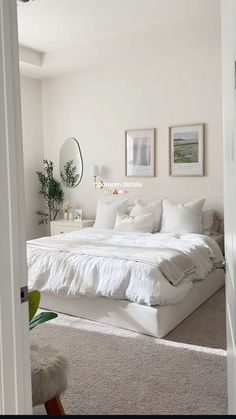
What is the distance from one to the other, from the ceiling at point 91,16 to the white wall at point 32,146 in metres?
1.17

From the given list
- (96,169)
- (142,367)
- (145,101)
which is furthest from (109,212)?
Answer: (142,367)

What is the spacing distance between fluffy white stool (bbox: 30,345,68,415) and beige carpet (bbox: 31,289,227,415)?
0.31 m

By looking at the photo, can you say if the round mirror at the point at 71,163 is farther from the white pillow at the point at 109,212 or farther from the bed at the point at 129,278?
the bed at the point at 129,278

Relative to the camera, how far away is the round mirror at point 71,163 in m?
6.15

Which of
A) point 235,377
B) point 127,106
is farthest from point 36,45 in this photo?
point 235,377

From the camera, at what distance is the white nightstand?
571 cm

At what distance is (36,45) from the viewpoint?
5.29 m

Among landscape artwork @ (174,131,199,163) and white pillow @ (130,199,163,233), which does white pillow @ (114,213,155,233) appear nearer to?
white pillow @ (130,199,163,233)

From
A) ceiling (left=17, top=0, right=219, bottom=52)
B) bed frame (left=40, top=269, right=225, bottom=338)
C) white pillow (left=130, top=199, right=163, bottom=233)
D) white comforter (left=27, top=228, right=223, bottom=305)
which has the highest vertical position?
ceiling (left=17, top=0, right=219, bottom=52)

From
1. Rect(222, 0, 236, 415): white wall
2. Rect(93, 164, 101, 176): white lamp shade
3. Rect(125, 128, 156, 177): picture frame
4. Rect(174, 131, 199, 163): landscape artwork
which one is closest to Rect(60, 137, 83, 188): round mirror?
Rect(93, 164, 101, 176): white lamp shade

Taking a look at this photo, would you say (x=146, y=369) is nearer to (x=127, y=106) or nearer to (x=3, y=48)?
(x=3, y=48)

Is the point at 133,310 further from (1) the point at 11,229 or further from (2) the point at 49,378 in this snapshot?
(1) the point at 11,229

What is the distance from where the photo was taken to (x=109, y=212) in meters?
5.33

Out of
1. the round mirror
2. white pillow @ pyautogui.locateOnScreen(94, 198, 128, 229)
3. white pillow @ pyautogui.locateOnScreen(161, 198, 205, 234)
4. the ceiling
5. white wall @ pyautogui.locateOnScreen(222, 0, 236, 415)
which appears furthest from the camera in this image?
the round mirror
